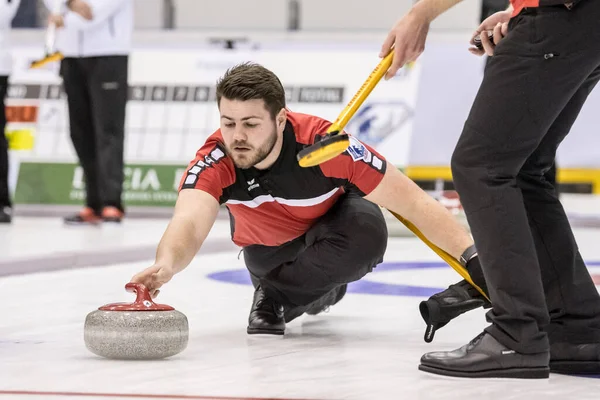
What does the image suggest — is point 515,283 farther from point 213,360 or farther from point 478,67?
point 478,67

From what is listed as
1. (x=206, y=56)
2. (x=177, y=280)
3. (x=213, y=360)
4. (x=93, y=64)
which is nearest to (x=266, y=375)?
(x=213, y=360)

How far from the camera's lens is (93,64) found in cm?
748

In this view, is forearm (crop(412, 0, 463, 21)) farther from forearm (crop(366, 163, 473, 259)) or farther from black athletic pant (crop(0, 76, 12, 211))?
black athletic pant (crop(0, 76, 12, 211))

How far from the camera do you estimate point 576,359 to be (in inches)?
108

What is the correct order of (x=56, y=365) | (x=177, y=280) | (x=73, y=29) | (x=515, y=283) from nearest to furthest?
(x=515, y=283)
(x=56, y=365)
(x=177, y=280)
(x=73, y=29)

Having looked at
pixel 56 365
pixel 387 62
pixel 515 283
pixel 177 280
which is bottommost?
pixel 177 280

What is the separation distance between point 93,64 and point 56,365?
495 cm

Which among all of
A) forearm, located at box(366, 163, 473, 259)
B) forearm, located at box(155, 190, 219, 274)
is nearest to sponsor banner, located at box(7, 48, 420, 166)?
forearm, located at box(366, 163, 473, 259)

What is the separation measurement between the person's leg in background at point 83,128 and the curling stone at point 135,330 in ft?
16.1

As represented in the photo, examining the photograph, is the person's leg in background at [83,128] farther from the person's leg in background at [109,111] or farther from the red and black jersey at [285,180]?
the red and black jersey at [285,180]

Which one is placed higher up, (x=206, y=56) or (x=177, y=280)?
(x=206, y=56)

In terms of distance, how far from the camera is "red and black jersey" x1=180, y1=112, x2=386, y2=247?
3.19 metres

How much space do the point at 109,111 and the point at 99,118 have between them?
0.08m

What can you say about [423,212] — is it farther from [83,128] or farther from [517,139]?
[83,128]
